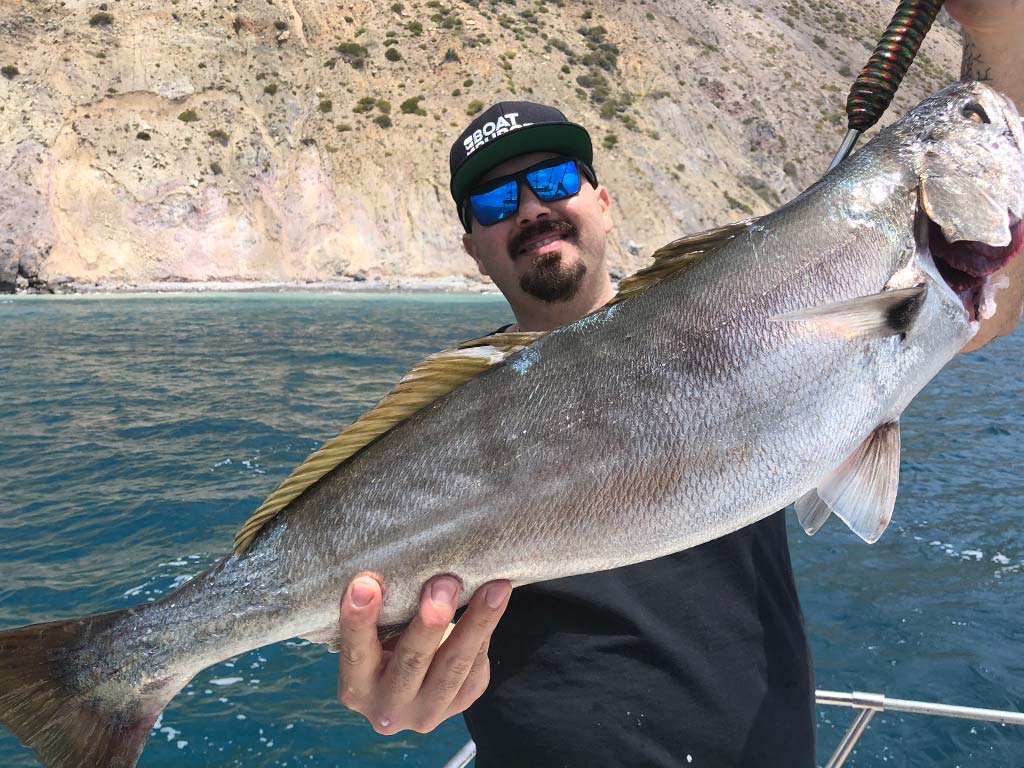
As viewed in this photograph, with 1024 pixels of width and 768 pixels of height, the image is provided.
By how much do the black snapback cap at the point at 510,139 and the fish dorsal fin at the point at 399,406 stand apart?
1.29 metres

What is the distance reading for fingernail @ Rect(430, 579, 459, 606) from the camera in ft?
5.94

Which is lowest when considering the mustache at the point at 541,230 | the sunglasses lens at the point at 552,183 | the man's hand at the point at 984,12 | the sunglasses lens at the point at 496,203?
the mustache at the point at 541,230

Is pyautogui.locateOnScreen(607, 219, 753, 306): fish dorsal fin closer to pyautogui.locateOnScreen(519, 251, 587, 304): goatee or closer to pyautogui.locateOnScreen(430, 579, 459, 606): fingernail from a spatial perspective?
pyautogui.locateOnScreen(430, 579, 459, 606): fingernail

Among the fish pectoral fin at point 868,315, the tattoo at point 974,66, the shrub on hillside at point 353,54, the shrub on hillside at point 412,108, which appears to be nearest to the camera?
the fish pectoral fin at point 868,315

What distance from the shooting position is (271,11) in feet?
144

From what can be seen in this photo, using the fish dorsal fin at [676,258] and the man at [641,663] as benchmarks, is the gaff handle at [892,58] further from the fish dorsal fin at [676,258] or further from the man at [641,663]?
the fish dorsal fin at [676,258]

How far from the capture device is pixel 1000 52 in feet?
7.09

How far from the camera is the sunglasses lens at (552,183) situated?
120 inches

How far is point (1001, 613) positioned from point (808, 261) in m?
6.11

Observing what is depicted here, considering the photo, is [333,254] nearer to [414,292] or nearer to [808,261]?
[414,292]

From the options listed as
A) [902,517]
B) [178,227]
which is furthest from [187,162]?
[902,517]

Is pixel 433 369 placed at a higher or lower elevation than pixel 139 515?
higher

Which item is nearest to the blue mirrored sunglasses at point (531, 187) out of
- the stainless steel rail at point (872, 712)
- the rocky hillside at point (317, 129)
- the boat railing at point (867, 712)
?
the boat railing at point (867, 712)

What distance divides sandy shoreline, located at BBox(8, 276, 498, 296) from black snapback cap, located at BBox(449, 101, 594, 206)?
34218 millimetres
